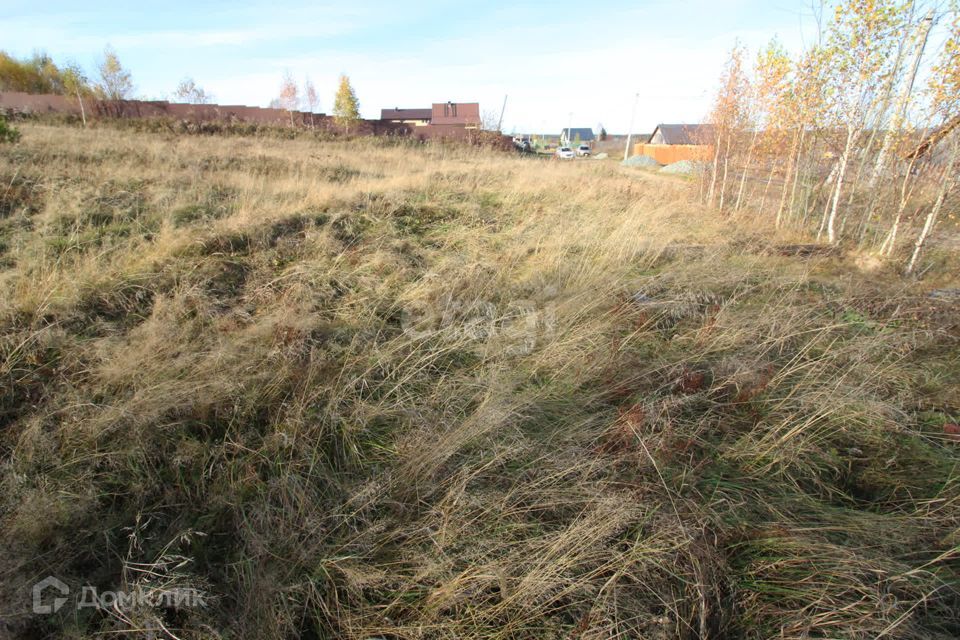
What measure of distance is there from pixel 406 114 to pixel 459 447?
65.0 metres

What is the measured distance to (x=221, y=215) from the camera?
17.6 feet

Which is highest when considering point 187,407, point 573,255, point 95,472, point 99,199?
point 99,199

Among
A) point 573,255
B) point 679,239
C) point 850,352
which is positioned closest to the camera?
point 850,352

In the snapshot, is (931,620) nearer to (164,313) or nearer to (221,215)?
(164,313)

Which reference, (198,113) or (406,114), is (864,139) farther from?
(406,114)

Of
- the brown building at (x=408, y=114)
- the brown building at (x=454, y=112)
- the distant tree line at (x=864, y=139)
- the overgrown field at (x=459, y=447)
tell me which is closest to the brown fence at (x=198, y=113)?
the distant tree line at (x=864, y=139)

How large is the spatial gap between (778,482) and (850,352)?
4.98 ft

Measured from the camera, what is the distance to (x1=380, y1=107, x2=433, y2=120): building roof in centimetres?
5759

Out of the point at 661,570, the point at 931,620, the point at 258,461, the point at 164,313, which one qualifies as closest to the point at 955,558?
the point at 931,620

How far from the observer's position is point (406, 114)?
5931cm

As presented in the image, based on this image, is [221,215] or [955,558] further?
[221,215]

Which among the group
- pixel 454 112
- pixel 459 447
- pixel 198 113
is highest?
pixel 454 112

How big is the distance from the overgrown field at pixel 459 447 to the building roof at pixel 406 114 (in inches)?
2342

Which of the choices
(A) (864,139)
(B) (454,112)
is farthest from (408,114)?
(A) (864,139)
